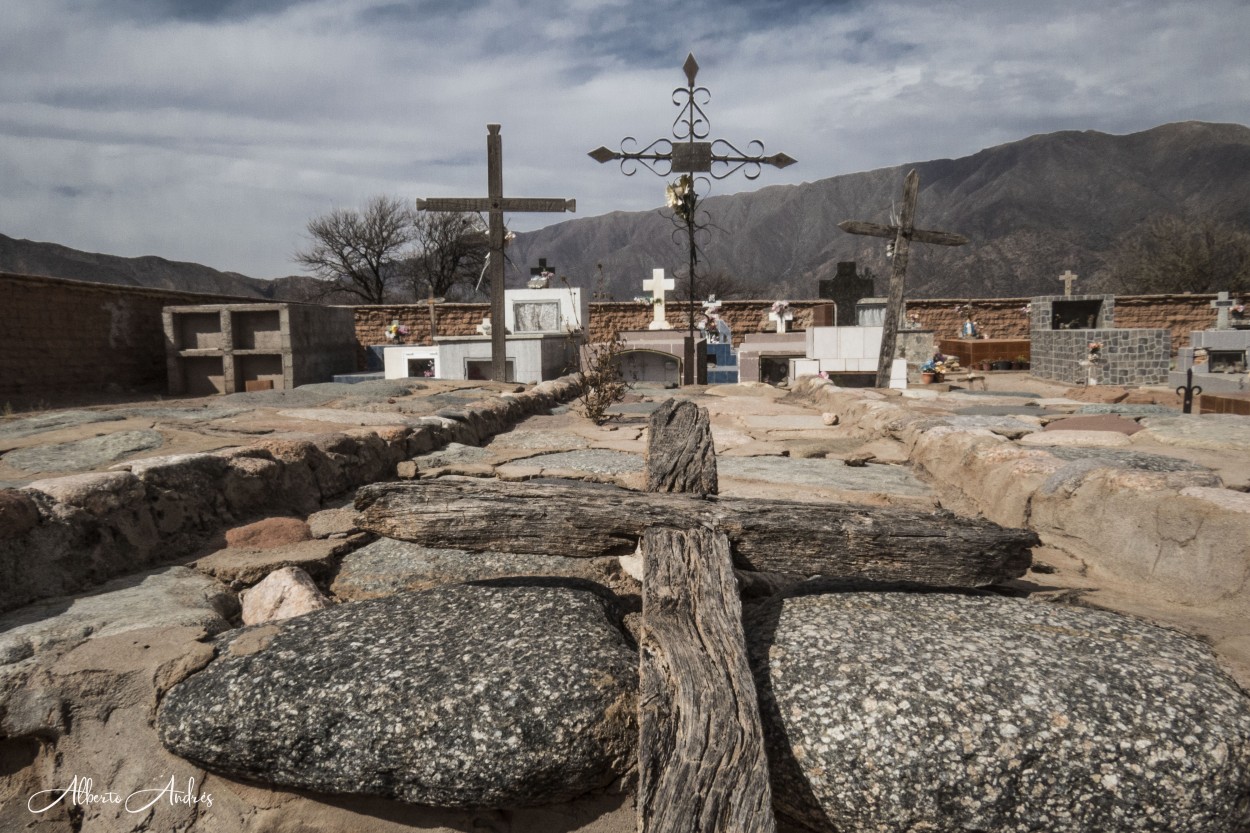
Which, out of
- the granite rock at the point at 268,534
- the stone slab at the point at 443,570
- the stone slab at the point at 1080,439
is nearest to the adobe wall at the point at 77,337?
the granite rock at the point at 268,534

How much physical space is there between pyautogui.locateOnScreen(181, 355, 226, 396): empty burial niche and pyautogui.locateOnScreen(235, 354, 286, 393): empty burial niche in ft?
0.92

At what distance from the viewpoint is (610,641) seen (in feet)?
7.44

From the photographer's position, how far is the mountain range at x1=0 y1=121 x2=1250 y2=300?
62500mm

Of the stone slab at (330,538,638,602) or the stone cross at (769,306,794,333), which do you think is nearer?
the stone slab at (330,538,638,602)

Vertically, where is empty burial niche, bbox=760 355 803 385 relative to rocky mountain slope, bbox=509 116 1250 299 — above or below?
below

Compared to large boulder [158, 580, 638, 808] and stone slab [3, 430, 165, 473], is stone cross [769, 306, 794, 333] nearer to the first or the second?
stone slab [3, 430, 165, 473]

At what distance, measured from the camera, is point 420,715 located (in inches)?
77.5

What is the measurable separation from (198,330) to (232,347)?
2.29 ft

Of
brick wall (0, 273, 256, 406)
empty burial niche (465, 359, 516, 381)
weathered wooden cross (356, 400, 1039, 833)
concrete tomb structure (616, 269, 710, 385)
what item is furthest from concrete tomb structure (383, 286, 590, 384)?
weathered wooden cross (356, 400, 1039, 833)

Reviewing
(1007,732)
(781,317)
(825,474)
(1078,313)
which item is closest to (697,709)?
(1007,732)

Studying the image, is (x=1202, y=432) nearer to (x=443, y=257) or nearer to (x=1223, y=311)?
(x=1223, y=311)

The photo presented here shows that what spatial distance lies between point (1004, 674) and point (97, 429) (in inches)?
196

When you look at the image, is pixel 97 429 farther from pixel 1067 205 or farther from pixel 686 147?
pixel 1067 205

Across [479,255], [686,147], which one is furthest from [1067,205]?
[686,147]
